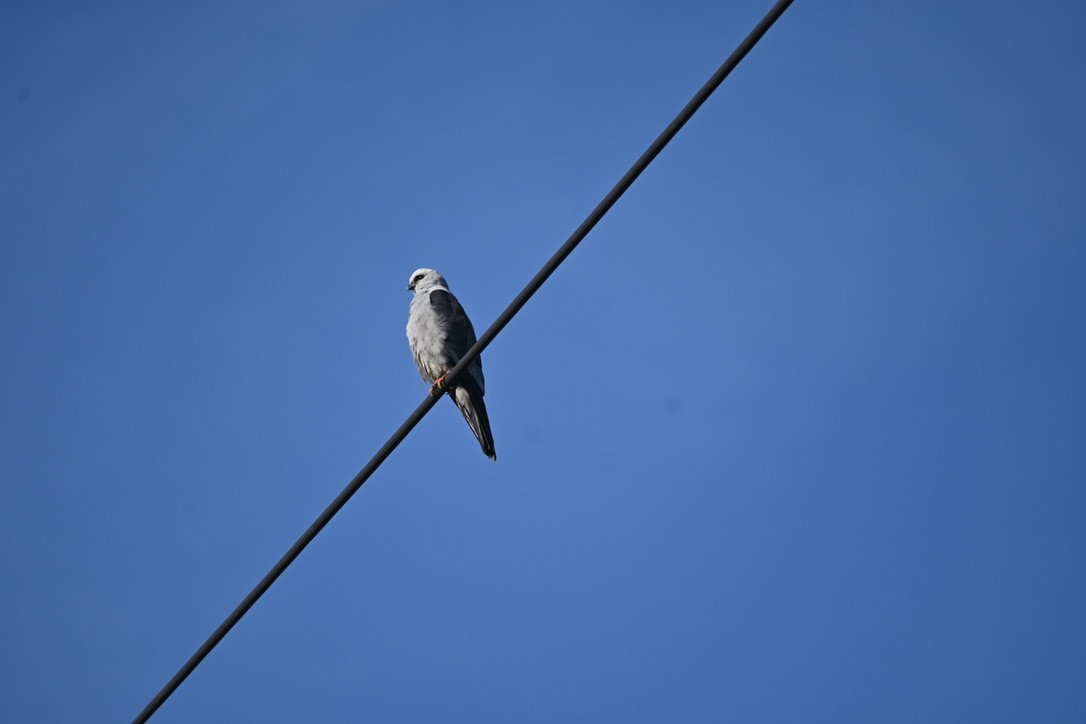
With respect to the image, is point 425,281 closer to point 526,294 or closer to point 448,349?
point 448,349

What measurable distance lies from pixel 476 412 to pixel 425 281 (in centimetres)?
250

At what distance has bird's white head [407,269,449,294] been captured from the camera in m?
9.88

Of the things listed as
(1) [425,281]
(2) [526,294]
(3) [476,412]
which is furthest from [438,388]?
(1) [425,281]

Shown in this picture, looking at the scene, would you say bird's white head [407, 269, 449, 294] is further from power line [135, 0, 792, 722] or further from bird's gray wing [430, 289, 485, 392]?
power line [135, 0, 792, 722]

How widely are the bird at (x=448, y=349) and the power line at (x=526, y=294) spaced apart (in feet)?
13.5

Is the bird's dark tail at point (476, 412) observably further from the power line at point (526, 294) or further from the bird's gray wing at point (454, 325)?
the power line at point (526, 294)

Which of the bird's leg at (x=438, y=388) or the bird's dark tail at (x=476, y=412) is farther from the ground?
the bird's dark tail at (x=476, y=412)

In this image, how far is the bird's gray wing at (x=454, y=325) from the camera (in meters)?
8.34

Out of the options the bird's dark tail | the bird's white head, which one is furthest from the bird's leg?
the bird's white head

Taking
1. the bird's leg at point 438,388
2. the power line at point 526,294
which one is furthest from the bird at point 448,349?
the power line at point 526,294

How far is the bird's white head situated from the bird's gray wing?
82 centimetres

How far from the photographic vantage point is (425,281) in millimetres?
10031

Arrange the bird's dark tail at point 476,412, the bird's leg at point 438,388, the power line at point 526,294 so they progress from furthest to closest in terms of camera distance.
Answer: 1. the bird's dark tail at point 476,412
2. the bird's leg at point 438,388
3. the power line at point 526,294

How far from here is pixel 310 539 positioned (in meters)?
3.50
